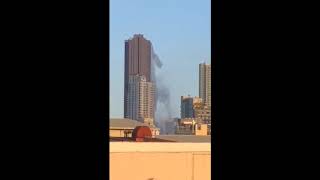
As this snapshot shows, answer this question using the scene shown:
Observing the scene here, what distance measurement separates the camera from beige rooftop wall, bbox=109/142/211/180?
1188cm

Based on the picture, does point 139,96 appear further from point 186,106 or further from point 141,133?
point 141,133

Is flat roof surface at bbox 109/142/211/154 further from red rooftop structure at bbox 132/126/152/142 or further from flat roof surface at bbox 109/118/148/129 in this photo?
flat roof surface at bbox 109/118/148/129

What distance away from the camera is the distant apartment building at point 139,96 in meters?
85.1

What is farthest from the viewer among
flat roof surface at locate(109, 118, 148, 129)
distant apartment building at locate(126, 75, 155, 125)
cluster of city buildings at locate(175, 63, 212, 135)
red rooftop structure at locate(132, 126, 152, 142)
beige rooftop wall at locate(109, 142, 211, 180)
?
distant apartment building at locate(126, 75, 155, 125)

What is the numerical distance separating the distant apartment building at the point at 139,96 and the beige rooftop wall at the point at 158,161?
6851 centimetres

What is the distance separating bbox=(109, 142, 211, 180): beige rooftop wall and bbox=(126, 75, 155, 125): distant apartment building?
68510 mm

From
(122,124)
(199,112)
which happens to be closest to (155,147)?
(122,124)

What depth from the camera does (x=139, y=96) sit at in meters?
89.9

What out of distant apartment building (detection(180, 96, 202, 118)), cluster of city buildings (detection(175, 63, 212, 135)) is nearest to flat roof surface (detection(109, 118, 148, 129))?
cluster of city buildings (detection(175, 63, 212, 135))
